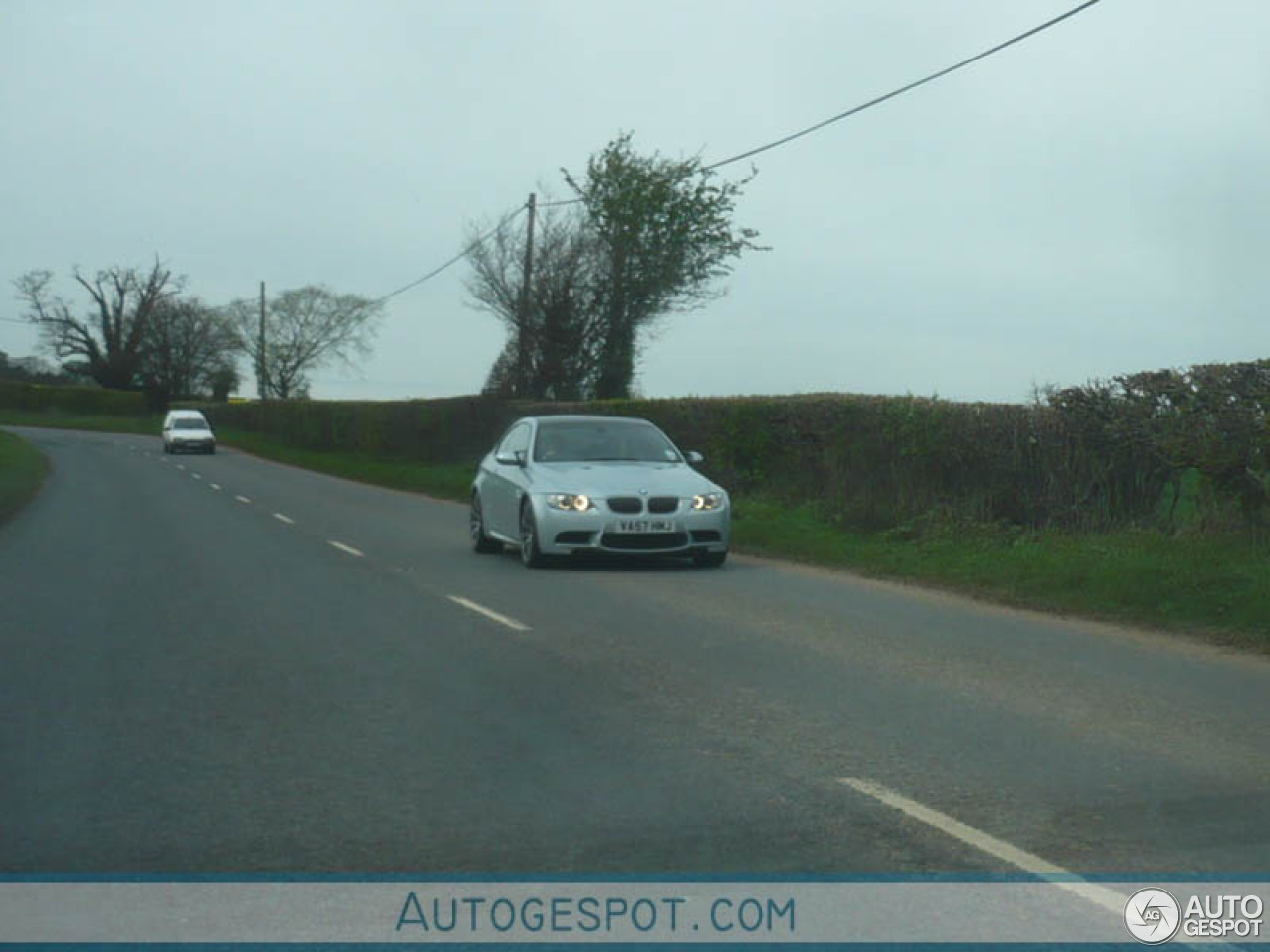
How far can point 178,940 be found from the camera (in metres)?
4.27

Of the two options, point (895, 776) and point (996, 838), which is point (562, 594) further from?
point (996, 838)

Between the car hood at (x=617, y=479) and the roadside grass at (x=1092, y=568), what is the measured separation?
79.8 inches

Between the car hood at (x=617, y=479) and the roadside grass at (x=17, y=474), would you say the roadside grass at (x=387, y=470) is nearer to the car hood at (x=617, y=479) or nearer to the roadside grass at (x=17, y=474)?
the roadside grass at (x=17, y=474)

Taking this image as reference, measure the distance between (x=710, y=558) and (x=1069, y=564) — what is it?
12.6 ft

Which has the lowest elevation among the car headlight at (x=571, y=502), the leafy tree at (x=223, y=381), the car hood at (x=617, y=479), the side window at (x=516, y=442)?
the car headlight at (x=571, y=502)

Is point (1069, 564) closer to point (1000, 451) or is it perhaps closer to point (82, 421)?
point (1000, 451)

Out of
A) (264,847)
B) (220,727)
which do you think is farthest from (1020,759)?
(220,727)

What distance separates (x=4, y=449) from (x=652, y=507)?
3260cm

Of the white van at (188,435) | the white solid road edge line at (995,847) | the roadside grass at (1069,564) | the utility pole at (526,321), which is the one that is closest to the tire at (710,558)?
the roadside grass at (1069,564)

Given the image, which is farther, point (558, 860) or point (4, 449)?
point (4, 449)

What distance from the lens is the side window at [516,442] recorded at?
1733cm

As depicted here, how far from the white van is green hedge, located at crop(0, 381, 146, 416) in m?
47.1

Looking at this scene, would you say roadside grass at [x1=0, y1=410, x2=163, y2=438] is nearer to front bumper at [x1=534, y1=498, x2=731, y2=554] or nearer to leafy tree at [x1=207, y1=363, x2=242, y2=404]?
leafy tree at [x1=207, y1=363, x2=242, y2=404]

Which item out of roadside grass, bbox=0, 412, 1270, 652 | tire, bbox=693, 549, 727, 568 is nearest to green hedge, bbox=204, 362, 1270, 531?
roadside grass, bbox=0, 412, 1270, 652
